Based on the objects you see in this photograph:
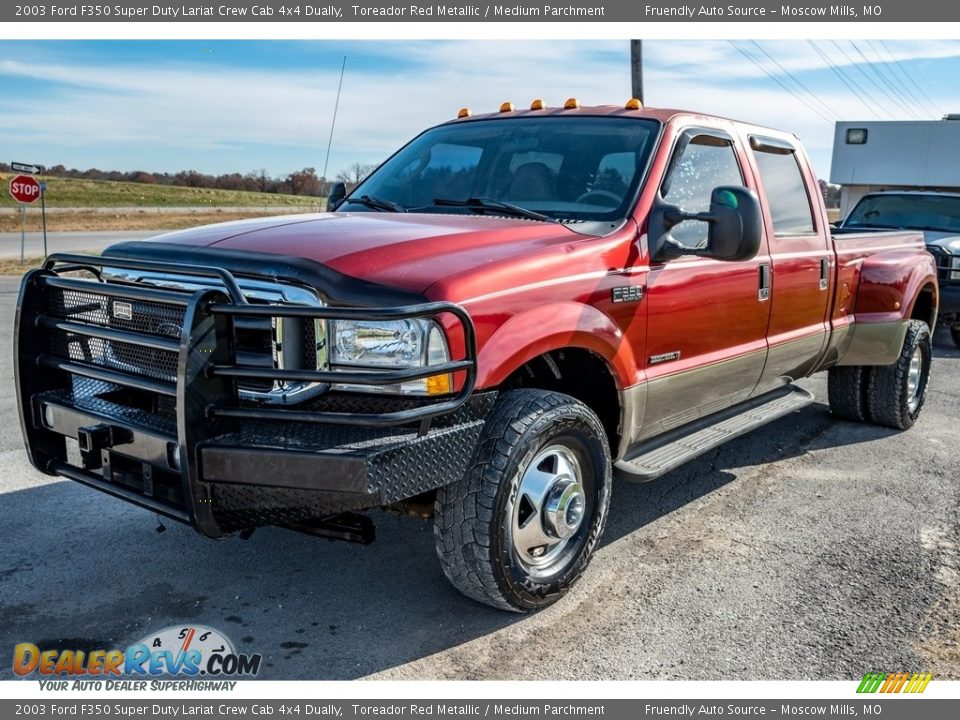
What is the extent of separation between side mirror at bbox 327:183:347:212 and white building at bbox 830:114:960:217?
2435 cm

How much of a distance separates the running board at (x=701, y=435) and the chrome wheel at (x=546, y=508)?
0.40m

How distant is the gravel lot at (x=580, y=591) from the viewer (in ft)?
10.3

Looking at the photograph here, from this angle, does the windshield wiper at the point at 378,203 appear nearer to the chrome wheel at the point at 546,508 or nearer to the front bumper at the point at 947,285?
the chrome wheel at the point at 546,508

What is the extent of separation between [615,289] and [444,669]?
Answer: 165cm

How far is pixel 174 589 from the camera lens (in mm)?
3596

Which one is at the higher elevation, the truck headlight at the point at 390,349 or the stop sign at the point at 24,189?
the stop sign at the point at 24,189

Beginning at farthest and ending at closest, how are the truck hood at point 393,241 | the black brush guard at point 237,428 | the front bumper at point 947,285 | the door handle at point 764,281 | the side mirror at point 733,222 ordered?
the front bumper at point 947,285 → the door handle at point 764,281 → the side mirror at point 733,222 → the truck hood at point 393,241 → the black brush guard at point 237,428

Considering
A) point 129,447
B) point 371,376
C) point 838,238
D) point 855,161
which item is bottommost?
point 129,447

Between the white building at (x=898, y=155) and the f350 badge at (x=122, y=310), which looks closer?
the f350 badge at (x=122, y=310)

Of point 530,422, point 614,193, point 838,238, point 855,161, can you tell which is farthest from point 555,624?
point 855,161

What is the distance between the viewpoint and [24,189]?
65.1ft

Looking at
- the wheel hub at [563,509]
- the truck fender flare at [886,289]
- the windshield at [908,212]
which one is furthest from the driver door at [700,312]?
the windshield at [908,212]

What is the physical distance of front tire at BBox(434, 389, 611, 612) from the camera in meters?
3.16

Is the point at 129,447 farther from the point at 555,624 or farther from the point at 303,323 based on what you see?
the point at 555,624
